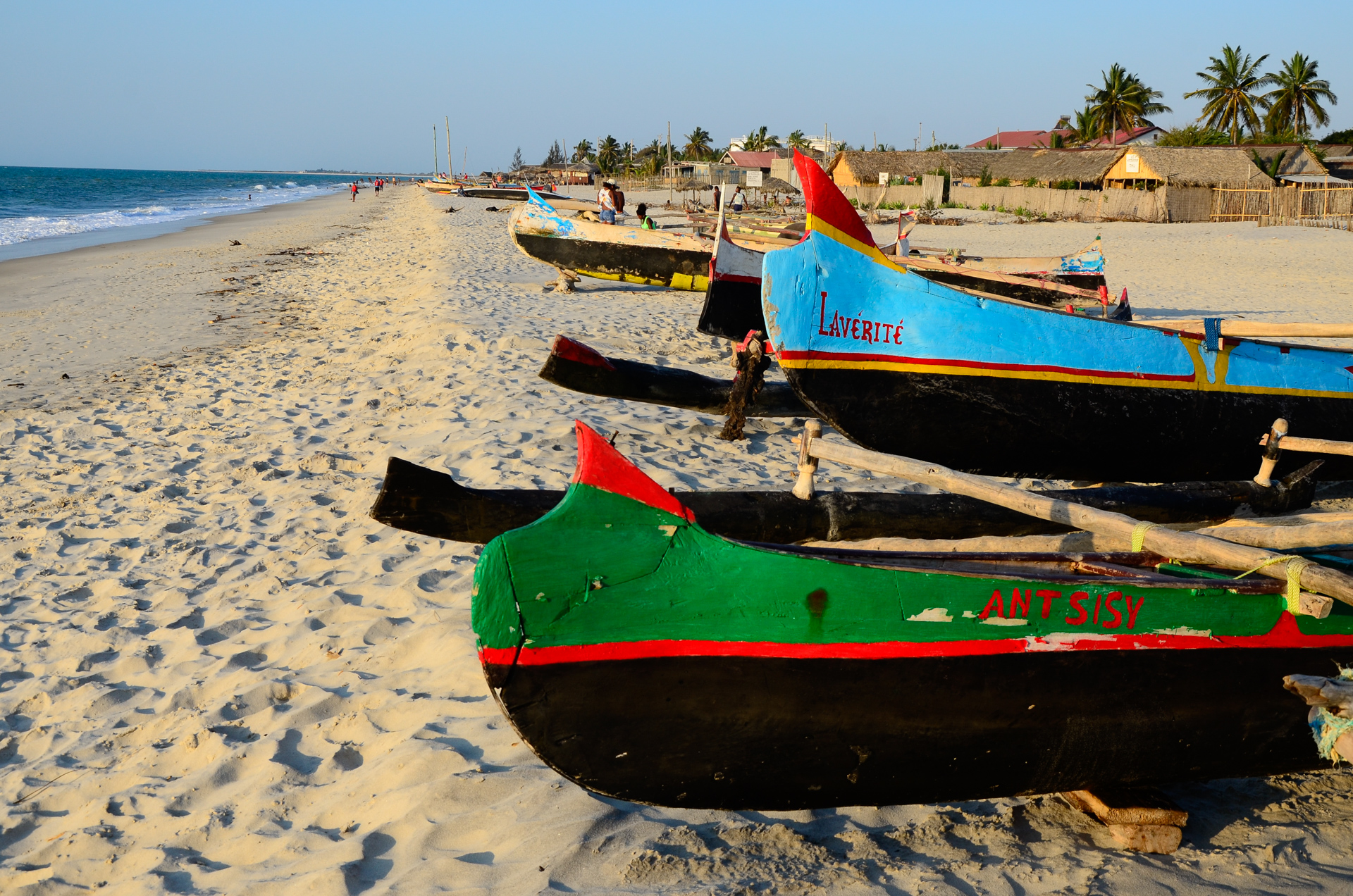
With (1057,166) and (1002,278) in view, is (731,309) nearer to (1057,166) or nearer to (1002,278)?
(1002,278)

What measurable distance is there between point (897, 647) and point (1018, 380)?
3282mm

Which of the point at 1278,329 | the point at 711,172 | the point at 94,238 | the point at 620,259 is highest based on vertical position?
the point at 711,172

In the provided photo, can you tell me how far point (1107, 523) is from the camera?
9.39 ft

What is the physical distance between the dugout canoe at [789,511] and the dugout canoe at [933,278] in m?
1.80

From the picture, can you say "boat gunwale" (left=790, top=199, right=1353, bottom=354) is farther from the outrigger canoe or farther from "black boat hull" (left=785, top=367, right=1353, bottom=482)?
"black boat hull" (left=785, top=367, right=1353, bottom=482)

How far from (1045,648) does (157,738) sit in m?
2.97

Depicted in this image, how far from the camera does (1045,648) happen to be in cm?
240

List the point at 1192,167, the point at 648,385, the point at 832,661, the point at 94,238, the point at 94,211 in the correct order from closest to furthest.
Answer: the point at 832,661
the point at 648,385
the point at 94,238
the point at 1192,167
the point at 94,211

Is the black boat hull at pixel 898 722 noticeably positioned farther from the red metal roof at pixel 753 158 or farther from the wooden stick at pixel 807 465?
the red metal roof at pixel 753 158

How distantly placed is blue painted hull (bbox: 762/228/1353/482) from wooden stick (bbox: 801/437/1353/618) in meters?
1.80

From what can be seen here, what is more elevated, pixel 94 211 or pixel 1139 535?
pixel 94 211

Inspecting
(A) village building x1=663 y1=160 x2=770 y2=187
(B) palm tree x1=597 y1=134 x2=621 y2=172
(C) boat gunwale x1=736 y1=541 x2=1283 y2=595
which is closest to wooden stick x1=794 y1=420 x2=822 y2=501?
(C) boat gunwale x1=736 y1=541 x2=1283 y2=595

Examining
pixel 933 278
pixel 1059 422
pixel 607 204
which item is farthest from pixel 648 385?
pixel 607 204

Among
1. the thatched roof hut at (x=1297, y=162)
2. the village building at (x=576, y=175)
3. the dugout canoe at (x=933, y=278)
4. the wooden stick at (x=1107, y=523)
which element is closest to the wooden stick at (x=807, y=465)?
the wooden stick at (x=1107, y=523)
